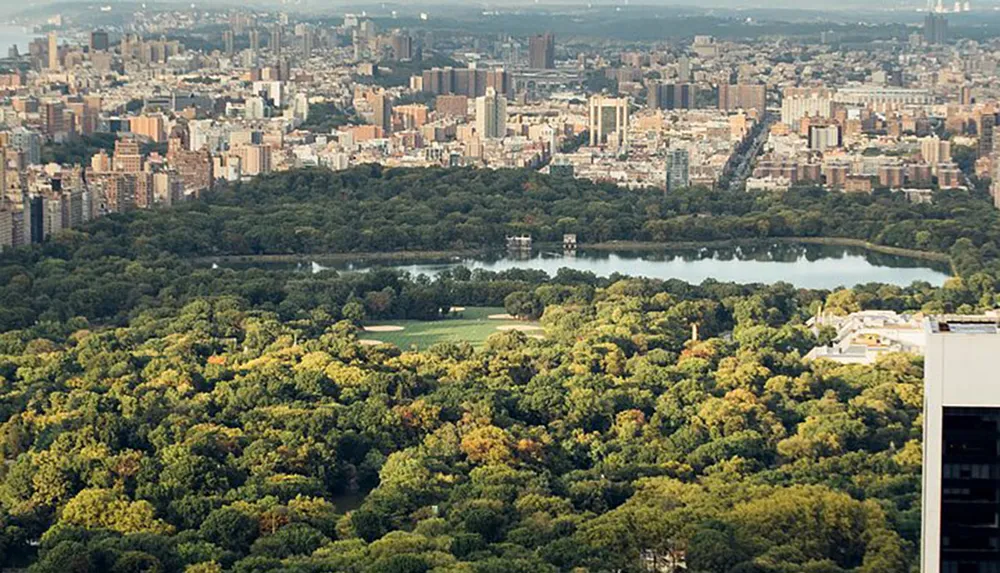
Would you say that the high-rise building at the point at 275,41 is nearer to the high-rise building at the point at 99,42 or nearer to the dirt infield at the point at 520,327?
the high-rise building at the point at 99,42

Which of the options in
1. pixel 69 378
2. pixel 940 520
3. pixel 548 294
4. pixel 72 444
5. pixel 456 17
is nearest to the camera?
pixel 940 520

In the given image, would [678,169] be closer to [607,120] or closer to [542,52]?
[607,120]

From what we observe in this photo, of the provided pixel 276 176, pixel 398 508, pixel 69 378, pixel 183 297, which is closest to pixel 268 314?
pixel 183 297

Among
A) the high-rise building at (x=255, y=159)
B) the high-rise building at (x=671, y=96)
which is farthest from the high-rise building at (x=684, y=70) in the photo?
the high-rise building at (x=255, y=159)

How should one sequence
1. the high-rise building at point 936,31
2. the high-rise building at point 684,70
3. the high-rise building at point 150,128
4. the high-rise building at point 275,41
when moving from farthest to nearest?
the high-rise building at point 936,31, the high-rise building at point 275,41, the high-rise building at point 684,70, the high-rise building at point 150,128

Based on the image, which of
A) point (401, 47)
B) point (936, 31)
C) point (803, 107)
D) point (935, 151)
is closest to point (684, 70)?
point (401, 47)

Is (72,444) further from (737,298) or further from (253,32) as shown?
(253,32)
